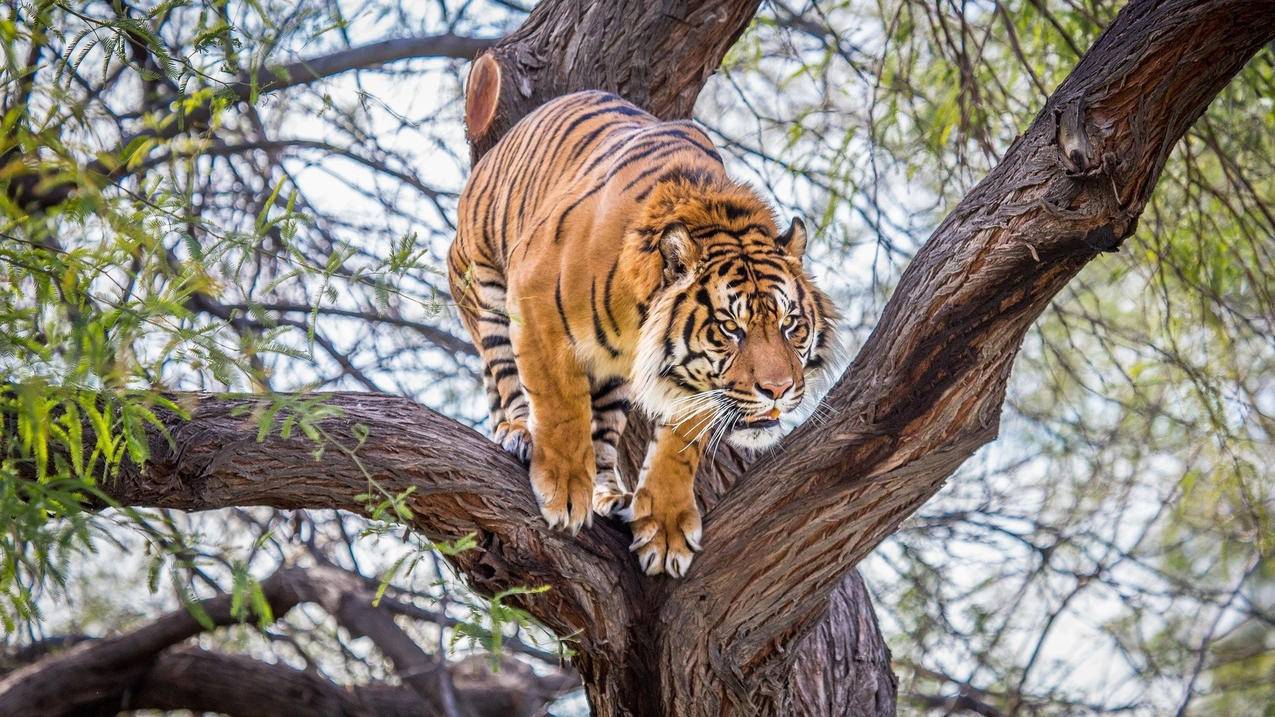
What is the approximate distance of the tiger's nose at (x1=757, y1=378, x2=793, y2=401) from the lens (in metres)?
2.52

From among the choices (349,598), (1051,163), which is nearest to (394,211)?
(349,598)

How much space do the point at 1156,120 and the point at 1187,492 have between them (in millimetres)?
2022

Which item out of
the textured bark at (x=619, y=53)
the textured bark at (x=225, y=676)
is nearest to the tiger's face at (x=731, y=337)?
the textured bark at (x=619, y=53)

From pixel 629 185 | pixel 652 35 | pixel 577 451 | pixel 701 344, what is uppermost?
pixel 652 35

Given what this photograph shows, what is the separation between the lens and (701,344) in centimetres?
266

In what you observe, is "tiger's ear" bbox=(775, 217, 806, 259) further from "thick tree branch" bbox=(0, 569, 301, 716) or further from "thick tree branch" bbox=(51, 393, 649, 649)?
"thick tree branch" bbox=(0, 569, 301, 716)

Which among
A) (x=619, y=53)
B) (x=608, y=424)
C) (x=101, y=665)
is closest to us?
(x=608, y=424)

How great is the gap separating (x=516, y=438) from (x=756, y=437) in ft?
2.09

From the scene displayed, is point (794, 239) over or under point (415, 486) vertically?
over

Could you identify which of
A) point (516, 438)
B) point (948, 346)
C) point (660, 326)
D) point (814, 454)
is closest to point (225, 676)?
point (516, 438)

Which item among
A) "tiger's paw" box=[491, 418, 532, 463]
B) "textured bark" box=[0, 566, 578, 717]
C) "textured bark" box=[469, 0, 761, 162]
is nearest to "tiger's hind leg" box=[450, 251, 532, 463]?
"tiger's paw" box=[491, 418, 532, 463]

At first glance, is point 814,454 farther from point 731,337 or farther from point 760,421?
point 731,337

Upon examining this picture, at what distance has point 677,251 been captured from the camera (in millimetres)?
2668

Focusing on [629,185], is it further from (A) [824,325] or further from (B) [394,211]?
(B) [394,211]
